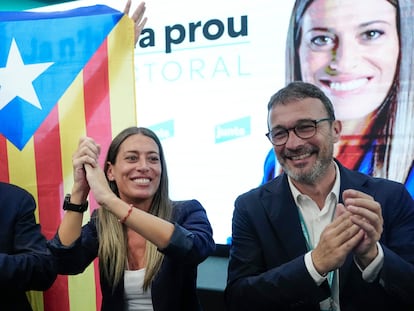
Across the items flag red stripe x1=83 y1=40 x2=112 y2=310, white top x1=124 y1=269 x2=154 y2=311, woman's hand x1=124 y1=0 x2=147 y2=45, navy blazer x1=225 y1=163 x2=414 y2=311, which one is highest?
woman's hand x1=124 y1=0 x2=147 y2=45

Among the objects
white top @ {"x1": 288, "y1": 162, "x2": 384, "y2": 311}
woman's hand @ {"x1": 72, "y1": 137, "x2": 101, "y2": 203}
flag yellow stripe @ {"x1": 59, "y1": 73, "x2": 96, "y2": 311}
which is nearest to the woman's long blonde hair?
woman's hand @ {"x1": 72, "y1": 137, "x2": 101, "y2": 203}

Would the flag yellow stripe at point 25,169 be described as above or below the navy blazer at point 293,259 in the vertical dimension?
above

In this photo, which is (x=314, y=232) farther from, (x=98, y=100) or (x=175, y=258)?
(x=98, y=100)

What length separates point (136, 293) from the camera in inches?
68.3

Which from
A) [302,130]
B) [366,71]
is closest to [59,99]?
[302,130]

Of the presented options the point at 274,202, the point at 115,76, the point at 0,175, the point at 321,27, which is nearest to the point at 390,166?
the point at 321,27

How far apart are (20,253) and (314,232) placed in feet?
3.62

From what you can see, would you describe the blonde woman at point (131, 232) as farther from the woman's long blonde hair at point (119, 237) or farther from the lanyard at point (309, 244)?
the lanyard at point (309, 244)

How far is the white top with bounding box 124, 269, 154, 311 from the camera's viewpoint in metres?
1.73

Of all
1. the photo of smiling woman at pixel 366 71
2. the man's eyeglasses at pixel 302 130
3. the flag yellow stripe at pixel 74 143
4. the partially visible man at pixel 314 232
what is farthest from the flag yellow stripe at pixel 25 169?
the photo of smiling woman at pixel 366 71

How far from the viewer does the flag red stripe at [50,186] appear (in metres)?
2.06

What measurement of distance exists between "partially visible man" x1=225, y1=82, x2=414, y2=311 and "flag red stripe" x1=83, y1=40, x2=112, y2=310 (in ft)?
2.33

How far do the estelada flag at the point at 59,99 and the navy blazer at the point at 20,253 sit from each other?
0.63ft

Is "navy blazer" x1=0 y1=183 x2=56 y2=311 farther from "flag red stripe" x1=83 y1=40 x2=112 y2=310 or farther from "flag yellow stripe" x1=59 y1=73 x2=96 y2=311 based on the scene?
"flag red stripe" x1=83 y1=40 x2=112 y2=310
